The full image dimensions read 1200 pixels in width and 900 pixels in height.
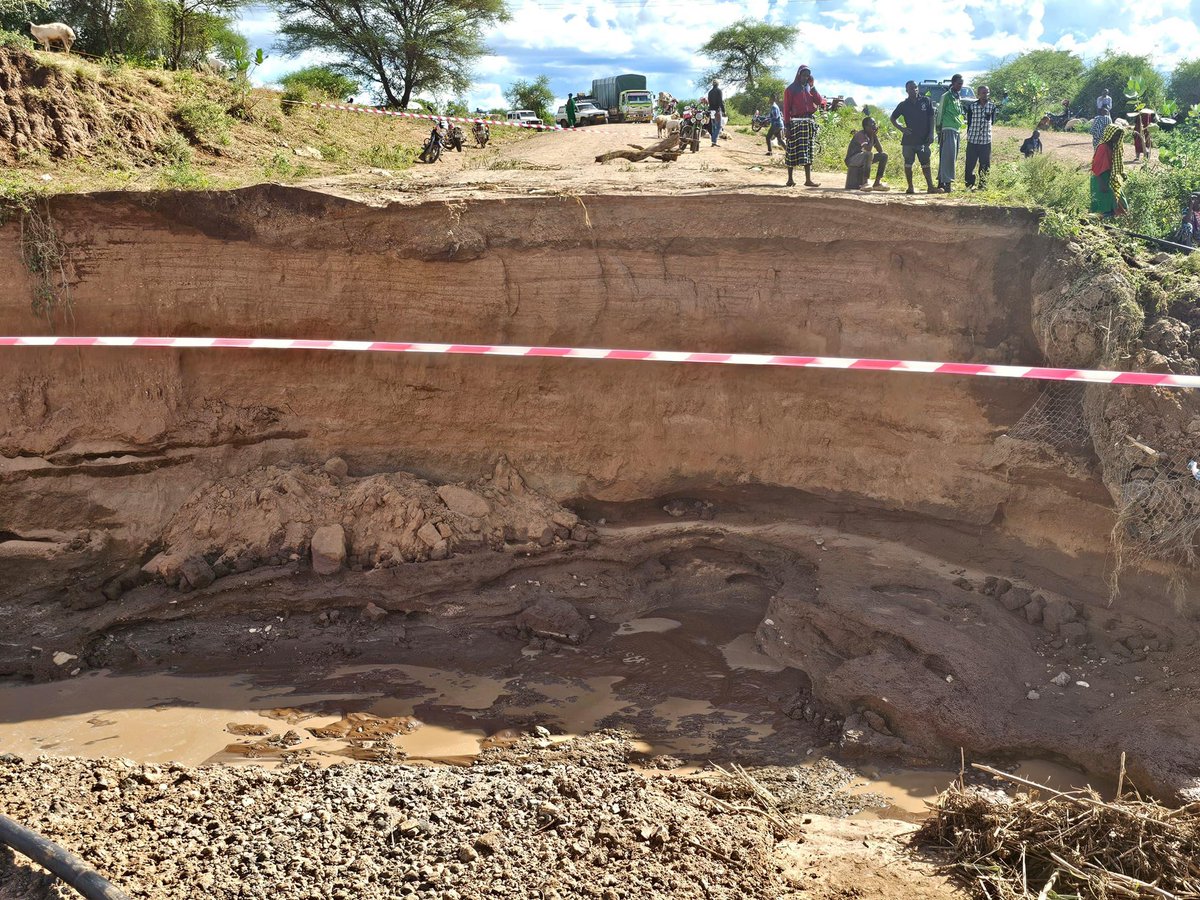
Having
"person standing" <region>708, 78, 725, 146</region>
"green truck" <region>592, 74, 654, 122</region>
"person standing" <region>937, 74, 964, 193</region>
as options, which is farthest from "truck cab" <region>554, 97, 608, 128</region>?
"person standing" <region>937, 74, 964, 193</region>

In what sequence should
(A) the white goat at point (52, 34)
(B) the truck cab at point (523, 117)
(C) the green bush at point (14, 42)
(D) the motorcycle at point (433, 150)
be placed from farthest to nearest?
(B) the truck cab at point (523, 117) < (D) the motorcycle at point (433, 150) < (A) the white goat at point (52, 34) < (C) the green bush at point (14, 42)

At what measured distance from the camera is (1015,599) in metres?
6.35

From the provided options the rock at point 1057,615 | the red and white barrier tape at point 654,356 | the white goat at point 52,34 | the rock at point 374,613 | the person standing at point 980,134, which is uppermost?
the white goat at point 52,34

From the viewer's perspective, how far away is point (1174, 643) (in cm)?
576

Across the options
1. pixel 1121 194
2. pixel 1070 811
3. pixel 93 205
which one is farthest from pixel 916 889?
pixel 93 205

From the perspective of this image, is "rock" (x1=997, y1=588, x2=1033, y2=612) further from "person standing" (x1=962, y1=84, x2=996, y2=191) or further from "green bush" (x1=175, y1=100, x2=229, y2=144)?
"green bush" (x1=175, y1=100, x2=229, y2=144)

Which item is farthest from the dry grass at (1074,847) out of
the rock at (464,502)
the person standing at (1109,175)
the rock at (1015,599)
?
the person standing at (1109,175)

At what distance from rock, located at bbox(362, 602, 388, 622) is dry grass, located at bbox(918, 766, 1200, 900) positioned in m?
4.31

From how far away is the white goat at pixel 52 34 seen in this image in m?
12.9

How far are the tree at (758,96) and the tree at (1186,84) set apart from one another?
9673mm

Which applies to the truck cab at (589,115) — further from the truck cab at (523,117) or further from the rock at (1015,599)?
the rock at (1015,599)

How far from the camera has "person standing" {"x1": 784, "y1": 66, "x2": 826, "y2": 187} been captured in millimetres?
8844

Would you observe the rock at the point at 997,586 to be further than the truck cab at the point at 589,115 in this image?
No

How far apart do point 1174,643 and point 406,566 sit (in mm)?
5396
